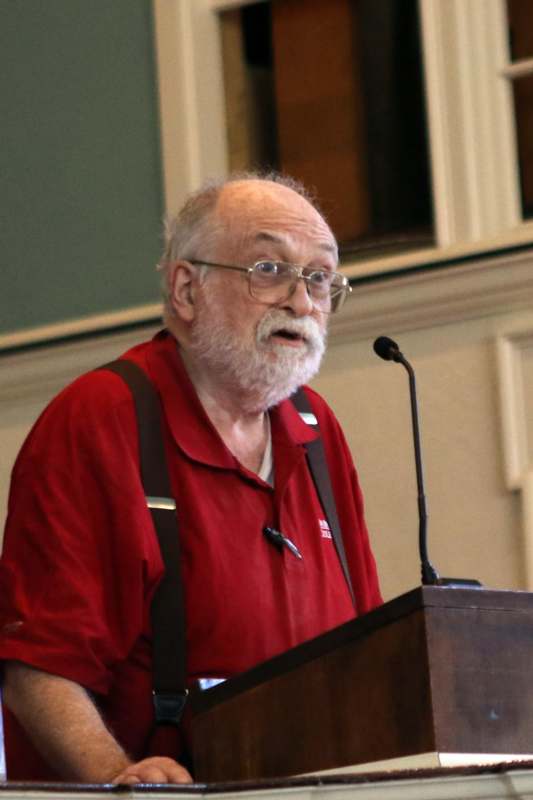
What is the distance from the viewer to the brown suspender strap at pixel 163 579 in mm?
3240

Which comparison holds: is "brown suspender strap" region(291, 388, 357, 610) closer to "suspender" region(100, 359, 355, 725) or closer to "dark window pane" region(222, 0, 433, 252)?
"suspender" region(100, 359, 355, 725)

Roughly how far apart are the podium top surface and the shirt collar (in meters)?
0.76

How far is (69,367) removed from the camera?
599 cm

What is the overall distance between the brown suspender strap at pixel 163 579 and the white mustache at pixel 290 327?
0.89ft

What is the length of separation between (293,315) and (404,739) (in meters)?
1.33

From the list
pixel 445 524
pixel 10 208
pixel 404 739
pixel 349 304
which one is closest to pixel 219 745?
pixel 404 739

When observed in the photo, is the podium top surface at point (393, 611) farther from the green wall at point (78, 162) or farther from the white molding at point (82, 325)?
the green wall at point (78, 162)

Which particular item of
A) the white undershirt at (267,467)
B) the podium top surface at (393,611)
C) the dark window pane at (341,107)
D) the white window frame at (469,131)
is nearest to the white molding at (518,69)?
the white window frame at (469,131)

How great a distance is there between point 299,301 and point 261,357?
Result: 0.12 metres

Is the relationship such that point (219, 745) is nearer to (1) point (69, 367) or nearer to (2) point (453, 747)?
(2) point (453, 747)

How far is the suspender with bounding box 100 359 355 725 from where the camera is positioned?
3244 mm

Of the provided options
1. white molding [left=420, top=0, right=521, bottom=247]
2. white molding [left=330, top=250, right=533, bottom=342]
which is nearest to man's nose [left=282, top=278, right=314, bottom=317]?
white molding [left=330, top=250, right=533, bottom=342]

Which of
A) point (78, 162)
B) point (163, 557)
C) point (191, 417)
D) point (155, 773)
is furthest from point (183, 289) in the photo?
point (78, 162)

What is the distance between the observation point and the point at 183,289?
12.6 feet
